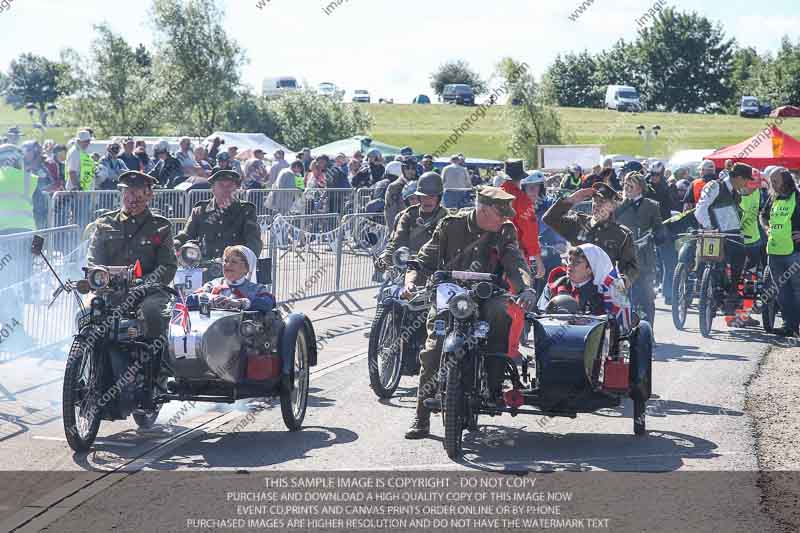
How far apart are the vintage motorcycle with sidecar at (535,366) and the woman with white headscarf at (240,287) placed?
1.13m

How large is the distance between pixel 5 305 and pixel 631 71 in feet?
371

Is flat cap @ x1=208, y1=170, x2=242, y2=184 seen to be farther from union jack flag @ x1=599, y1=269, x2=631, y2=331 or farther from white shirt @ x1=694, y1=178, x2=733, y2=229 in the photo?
white shirt @ x1=694, y1=178, x2=733, y2=229

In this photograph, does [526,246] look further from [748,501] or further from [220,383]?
[748,501]

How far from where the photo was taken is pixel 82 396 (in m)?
7.99

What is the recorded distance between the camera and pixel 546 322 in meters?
8.56

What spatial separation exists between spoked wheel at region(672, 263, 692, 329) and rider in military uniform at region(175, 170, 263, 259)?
6.70 m

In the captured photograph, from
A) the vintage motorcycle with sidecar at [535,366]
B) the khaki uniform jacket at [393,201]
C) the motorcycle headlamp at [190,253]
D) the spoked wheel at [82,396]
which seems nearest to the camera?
the spoked wheel at [82,396]

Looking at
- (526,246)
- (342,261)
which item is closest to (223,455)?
(526,246)

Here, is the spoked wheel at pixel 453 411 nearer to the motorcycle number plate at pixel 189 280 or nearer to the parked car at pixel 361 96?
the motorcycle number plate at pixel 189 280

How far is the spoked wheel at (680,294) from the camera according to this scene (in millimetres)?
15547

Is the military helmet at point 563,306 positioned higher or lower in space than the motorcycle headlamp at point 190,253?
lower

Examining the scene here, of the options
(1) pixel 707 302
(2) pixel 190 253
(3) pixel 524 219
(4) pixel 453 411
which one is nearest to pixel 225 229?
(2) pixel 190 253

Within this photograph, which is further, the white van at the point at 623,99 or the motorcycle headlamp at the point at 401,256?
the white van at the point at 623,99

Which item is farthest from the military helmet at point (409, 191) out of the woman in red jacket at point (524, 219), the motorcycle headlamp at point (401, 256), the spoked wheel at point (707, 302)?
the spoked wheel at point (707, 302)
